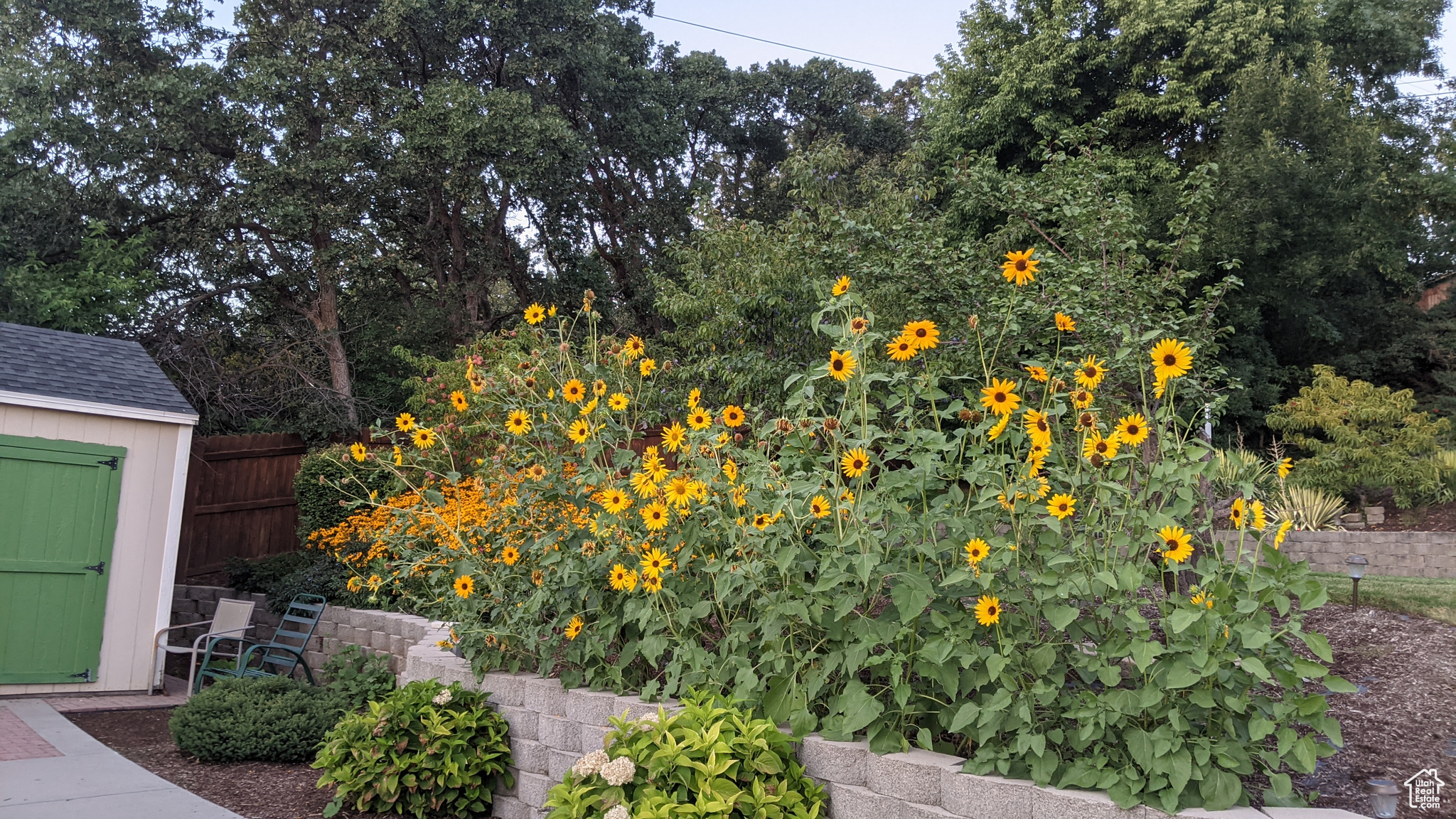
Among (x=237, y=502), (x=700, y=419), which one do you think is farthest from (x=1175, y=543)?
(x=237, y=502)

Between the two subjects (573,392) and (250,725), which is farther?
(250,725)

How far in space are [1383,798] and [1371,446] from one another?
27.5 ft

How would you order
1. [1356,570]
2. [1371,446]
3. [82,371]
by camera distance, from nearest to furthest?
[1356,570], [82,371], [1371,446]

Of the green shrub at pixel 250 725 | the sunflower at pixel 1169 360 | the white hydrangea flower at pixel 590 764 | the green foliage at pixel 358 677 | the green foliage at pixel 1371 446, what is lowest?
the green shrub at pixel 250 725

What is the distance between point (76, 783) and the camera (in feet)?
11.7

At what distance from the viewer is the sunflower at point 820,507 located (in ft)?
8.05

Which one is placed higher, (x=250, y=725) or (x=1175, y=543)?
(x=1175, y=543)

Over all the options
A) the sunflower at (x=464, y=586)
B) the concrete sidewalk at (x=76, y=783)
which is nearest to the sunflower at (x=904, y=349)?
the sunflower at (x=464, y=586)

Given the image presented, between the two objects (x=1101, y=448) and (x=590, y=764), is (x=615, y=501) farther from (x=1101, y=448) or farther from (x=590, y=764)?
(x=1101, y=448)

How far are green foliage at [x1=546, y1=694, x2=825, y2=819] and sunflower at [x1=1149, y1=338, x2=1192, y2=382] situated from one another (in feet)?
4.64

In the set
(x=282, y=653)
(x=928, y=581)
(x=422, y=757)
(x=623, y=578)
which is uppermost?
(x=928, y=581)

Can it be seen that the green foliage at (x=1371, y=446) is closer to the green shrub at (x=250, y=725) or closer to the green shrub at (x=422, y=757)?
the green shrub at (x=422, y=757)

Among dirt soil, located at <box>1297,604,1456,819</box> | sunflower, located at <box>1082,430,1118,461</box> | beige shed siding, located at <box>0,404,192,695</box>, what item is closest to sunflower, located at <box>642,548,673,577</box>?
sunflower, located at <box>1082,430,1118,461</box>

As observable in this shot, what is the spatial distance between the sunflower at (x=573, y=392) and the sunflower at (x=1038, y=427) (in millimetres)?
1584
